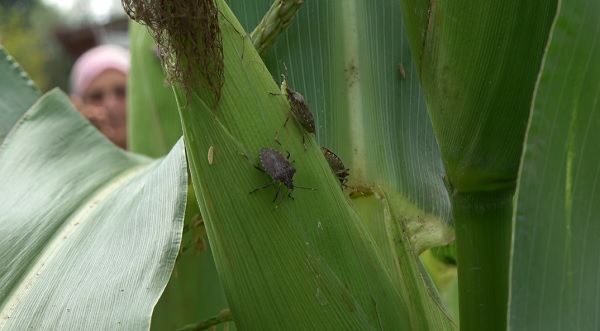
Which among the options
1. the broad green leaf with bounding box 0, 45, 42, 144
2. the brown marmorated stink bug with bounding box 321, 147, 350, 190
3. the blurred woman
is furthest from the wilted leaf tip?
the blurred woman

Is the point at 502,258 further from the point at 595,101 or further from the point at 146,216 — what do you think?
the point at 146,216

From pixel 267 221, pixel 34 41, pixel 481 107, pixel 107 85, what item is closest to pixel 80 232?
pixel 267 221

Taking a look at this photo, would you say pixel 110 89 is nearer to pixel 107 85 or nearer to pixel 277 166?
pixel 107 85

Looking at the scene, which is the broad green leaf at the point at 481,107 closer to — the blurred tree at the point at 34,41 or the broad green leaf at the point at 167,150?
the broad green leaf at the point at 167,150

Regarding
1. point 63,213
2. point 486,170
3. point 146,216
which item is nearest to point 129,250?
point 146,216

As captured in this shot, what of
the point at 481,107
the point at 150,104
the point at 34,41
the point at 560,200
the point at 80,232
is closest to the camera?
the point at 560,200

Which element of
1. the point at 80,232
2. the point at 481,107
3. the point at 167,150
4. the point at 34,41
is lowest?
the point at 34,41
